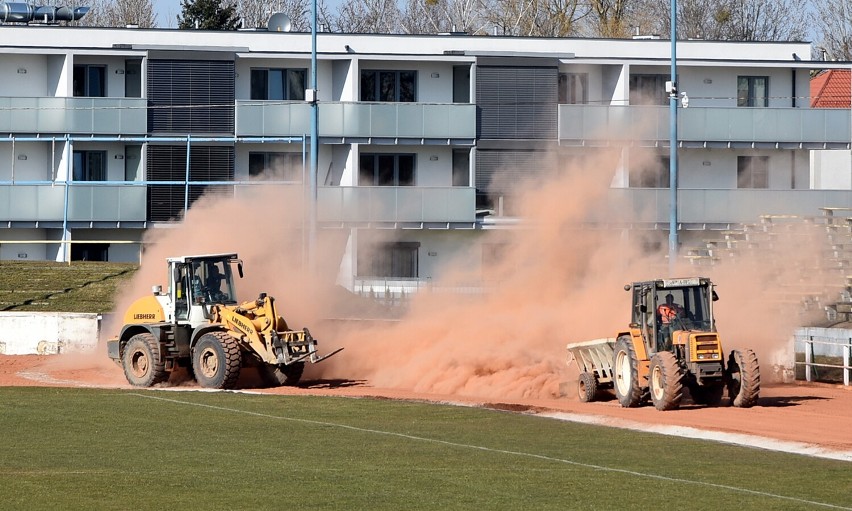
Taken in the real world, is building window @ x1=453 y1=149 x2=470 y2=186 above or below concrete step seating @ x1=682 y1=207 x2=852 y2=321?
above

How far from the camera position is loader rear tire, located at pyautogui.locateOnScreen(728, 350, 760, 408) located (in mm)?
24812

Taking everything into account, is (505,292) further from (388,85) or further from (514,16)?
(514,16)

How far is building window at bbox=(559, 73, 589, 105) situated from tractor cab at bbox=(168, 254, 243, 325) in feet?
87.6

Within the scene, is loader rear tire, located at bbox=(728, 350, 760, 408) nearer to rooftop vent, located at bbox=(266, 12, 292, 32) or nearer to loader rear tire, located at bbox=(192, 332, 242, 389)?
loader rear tire, located at bbox=(192, 332, 242, 389)

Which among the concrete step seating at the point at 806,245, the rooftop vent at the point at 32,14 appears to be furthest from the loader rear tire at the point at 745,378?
the rooftop vent at the point at 32,14

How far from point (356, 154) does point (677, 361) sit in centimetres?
2930

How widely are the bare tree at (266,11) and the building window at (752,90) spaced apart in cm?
4121

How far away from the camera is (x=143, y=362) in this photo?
102 feet

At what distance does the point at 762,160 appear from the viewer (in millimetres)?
55938

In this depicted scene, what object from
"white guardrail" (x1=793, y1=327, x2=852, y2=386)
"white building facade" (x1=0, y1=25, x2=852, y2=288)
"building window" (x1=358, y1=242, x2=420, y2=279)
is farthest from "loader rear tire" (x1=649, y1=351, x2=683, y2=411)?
"building window" (x1=358, y1=242, x2=420, y2=279)

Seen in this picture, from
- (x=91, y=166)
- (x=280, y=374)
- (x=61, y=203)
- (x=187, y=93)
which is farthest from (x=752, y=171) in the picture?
(x=280, y=374)

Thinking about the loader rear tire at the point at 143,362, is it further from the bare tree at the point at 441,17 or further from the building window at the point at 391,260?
the bare tree at the point at 441,17

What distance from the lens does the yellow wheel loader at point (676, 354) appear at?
80.1 ft

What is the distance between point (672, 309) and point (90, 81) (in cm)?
3319
